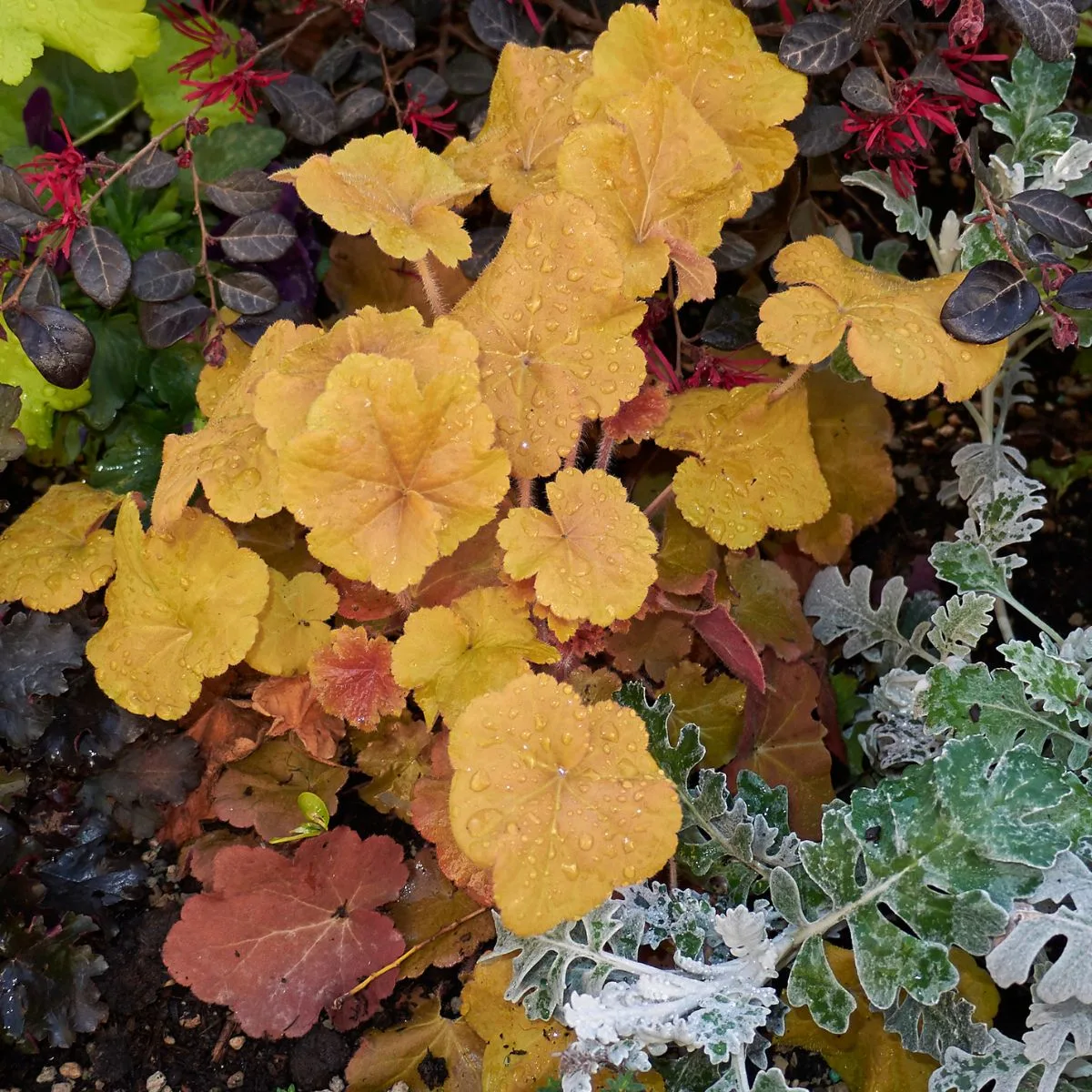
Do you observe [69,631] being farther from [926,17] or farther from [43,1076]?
[926,17]

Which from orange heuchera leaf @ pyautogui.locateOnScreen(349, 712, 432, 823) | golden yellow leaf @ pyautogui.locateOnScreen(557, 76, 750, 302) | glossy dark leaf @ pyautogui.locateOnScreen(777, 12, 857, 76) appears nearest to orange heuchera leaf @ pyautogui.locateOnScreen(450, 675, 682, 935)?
orange heuchera leaf @ pyautogui.locateOnScreen(349, 712, 432, 823)

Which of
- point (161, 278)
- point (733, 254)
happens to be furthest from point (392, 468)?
point (733, 254)

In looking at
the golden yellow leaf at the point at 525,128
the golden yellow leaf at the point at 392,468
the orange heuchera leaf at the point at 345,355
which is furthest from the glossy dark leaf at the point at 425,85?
the golden yellow leaf at the point at 392,468

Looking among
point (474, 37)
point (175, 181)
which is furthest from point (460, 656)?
point (474, 37)

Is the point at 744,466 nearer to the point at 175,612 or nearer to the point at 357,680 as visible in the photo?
the point at 357,680

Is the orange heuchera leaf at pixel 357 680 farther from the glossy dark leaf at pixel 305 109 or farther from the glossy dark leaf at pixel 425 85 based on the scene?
the glossy dark leaf at pixel 425 85

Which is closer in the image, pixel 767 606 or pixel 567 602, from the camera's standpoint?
pixel 567 602

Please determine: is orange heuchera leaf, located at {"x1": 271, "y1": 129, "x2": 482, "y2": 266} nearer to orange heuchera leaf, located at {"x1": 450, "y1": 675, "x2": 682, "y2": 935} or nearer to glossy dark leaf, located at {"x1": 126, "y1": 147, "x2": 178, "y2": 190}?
glossy dark leaf, located at {"x1": 126, "y1": 147, "x2": 178, "y2": 190}
